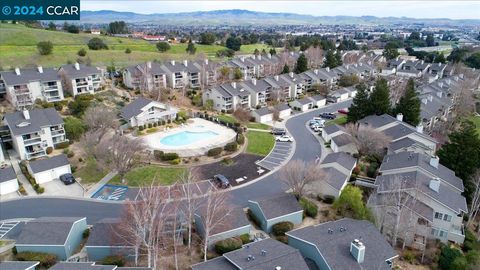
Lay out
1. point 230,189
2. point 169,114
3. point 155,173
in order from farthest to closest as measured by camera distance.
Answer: point 169,114 → point 155,173 → point 230,189

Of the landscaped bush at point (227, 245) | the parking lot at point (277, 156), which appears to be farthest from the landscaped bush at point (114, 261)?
the parking lot at point (277, 156)

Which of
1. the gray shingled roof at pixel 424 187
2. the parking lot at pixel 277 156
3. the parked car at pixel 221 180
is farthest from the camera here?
the parking lot at pixel 277 156

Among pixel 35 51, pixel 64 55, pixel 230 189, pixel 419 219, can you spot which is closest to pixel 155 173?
pixel 230 189

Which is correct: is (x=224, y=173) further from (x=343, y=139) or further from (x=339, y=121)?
(x=339, y=121)

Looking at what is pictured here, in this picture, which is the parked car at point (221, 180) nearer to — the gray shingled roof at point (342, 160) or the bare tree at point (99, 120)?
the gray shingled roof at point (342, 160)

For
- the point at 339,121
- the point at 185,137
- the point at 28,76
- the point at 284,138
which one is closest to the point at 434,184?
the point at 284,138

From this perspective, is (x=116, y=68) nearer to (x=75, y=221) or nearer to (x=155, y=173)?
(x=155, y=173)
